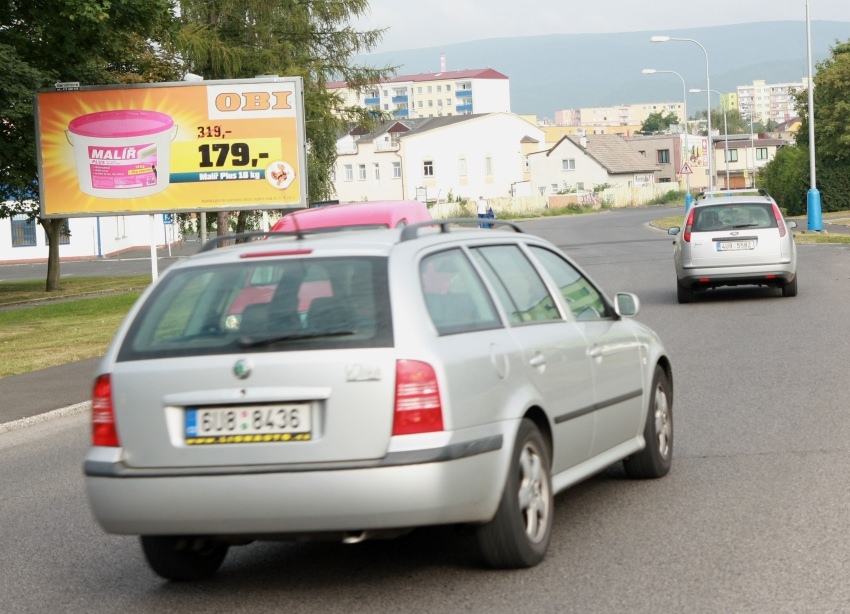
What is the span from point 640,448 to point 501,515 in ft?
6.74

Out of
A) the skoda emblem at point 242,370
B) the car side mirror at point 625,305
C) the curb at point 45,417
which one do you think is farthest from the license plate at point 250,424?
the curb at point 45,417

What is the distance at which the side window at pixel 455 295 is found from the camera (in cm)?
591

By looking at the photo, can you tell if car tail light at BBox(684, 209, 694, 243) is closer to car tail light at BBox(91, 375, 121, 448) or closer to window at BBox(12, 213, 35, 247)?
car tail light at BBox(91, 375, 121, 448)

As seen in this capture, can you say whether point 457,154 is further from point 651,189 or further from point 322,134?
point 322,134

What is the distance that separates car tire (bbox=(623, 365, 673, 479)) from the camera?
26.2 feet

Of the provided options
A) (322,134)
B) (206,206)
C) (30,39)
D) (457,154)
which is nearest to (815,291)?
(206,206)

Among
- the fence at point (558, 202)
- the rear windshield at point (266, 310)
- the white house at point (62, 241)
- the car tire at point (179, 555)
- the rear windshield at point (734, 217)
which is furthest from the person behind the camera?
the fence at point (558, 202)

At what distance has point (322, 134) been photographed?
155ft

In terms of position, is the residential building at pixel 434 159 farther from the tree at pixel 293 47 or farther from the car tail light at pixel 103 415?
the car tail light at pixel 103 415

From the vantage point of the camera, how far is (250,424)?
5.66m

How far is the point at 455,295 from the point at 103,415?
159cm

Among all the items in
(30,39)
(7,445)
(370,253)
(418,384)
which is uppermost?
(30,39)

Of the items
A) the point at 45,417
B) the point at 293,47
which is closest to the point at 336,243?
the point at 45,417

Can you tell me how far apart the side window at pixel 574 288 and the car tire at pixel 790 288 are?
1422 centimetres
